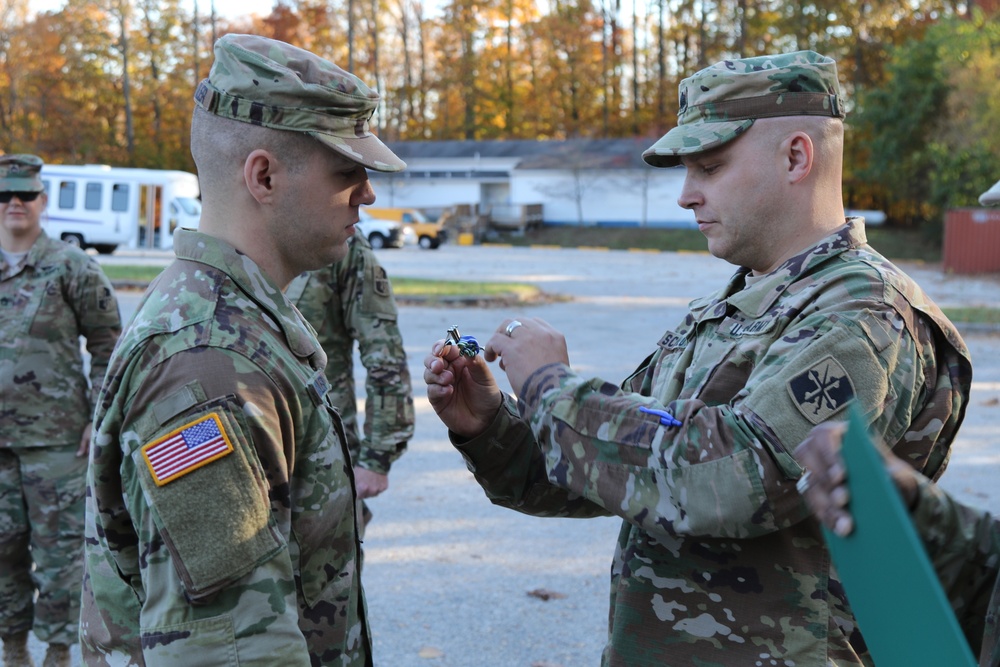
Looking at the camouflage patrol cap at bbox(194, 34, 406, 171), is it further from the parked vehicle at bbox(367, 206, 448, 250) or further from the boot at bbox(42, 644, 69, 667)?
the parked vehicle at bbox(367, 206, 448, 250)

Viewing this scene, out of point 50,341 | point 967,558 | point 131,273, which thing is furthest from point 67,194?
point 967,558

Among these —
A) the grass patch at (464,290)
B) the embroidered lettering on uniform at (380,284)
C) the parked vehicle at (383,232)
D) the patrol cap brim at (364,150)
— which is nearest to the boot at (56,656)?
the embroidered lettering on uniform at (380,284)

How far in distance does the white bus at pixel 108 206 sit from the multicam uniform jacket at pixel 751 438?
103 ft

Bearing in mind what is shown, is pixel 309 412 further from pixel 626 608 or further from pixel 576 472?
pixel 626 608

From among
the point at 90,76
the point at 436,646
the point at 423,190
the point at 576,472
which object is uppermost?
the point at 90,76

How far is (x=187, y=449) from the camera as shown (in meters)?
1.77

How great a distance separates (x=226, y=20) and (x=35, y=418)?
58.9 metres

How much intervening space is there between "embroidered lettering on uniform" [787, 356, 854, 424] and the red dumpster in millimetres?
32083

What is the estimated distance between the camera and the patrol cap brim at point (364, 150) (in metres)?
2.09

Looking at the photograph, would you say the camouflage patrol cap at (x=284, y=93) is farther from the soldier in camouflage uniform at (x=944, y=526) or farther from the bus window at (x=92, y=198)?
the bus window at (x=92, y=198)

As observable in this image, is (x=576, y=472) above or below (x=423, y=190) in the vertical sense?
below

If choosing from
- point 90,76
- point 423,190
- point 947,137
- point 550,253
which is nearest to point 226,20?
point 90,76

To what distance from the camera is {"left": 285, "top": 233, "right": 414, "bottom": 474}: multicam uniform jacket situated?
4.62 meters

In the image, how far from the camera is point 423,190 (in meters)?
54.5
